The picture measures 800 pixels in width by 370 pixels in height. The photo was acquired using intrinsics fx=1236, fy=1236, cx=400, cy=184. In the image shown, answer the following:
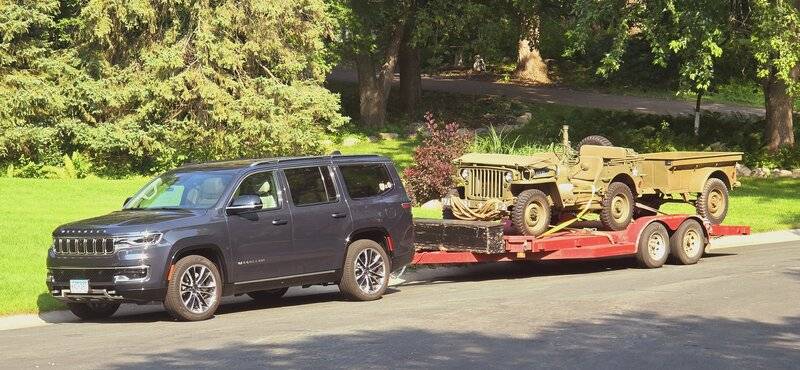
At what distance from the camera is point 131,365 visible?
1024 cm

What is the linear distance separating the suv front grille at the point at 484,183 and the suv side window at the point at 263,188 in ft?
12.9

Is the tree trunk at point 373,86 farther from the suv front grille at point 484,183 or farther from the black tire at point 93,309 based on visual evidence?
the black tire at point 93,309

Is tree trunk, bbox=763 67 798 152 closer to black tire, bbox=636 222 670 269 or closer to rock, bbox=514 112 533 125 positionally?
rock, bbox=514 112 533 125

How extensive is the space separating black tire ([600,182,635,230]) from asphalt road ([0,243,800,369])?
4.36 feet

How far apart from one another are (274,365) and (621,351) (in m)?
3.05

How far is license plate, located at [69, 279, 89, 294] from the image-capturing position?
43.4 ft

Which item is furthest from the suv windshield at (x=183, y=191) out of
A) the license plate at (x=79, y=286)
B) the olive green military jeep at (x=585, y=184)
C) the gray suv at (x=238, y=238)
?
the olive green military jeep at (x=585, y=184)

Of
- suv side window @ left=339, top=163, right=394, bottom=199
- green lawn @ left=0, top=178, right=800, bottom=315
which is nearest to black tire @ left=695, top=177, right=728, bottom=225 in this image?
green lawn @ left=0, top=178, right=800, bottom=315

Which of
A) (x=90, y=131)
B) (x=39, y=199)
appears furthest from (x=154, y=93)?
(x=39, y=199)

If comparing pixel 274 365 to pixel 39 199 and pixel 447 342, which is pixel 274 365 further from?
pixel 39 199

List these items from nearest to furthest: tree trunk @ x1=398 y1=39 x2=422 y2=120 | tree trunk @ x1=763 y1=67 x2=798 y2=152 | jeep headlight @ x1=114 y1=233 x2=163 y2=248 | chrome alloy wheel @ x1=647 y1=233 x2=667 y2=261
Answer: jeep headlight @ x1=114 y1=233 x2=163 y2=248
chrome alloy wheel @ x1=647 y1=233 x2=667 y2=261
tree trunk @ x1=763 y1=67 x2=798 y2=152
tree trunk @ x1=398 y1=39 x2=422 y2=120

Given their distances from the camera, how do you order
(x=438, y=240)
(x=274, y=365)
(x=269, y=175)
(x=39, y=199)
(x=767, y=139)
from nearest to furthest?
(x=274, y=365) < (x=269, y=175) < (x=438, y=240) < (x=39, y=199) < (x=767, y=139)

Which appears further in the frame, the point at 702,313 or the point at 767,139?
the point at 767,139

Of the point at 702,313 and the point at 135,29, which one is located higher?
the point at 135,29
